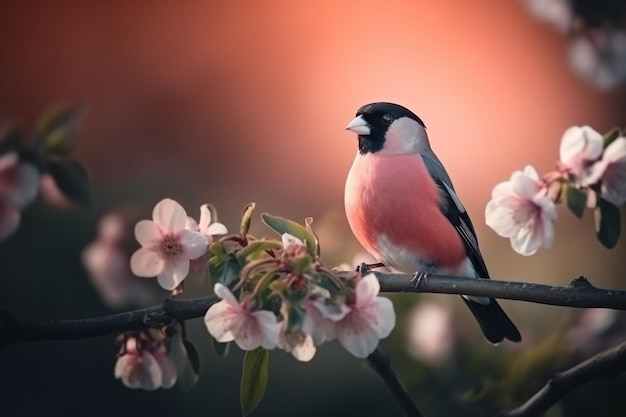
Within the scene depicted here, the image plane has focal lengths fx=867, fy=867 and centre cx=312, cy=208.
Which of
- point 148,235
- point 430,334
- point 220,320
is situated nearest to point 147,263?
point 148,235

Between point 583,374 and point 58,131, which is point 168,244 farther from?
point 583,374

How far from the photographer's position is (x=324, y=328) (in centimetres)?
63

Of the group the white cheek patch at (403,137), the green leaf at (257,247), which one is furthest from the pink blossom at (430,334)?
the green leaf at (257,247)

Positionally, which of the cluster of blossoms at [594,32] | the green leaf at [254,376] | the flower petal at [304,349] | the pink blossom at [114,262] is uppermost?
the cluster of blossoms at [594,32]

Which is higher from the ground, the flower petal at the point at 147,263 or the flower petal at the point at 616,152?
the flower petal at the point at 616,152

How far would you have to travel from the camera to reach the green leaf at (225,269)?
0.65m

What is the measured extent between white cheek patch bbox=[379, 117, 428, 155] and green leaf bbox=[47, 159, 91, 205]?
0.34 meters

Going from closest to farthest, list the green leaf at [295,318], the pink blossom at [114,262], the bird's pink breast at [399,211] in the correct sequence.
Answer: the green leaf at [295,318] → the bird's pink breast at [399,211] → the pink blossom at [114,262]

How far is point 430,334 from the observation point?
1085 millimetres

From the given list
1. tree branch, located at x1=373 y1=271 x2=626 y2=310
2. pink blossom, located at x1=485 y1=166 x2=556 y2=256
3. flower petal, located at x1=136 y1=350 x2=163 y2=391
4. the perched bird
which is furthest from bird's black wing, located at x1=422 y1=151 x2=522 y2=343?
flower petal, located at x1=136 y1=350 x2=163 y2=391

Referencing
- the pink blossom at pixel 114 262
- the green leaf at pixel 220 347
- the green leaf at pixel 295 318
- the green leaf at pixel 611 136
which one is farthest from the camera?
the pink blossom at pixel 114 262

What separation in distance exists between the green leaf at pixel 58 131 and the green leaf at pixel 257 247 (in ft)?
0.77

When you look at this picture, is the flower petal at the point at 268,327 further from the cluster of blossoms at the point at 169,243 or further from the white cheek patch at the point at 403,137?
the white cheek patch at the point at 403,137

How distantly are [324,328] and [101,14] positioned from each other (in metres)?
1.23
